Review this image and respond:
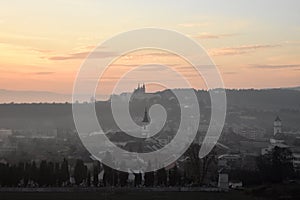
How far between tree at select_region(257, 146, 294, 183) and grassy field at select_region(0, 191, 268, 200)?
5.58m

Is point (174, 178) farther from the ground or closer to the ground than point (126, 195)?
farther from the ground

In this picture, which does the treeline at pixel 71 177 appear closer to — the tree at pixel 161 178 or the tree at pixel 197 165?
the tree at pixel 161 178

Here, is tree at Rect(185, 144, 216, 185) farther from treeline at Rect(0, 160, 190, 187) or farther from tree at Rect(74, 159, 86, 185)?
tree at Rect(74, 159, 86, 185)

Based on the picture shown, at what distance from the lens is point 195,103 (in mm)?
81938

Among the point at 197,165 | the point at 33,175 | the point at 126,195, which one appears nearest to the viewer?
the point at 126,195

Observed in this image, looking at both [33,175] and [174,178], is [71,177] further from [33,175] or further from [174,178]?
[174,178]

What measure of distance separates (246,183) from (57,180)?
388 inches

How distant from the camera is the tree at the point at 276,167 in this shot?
104 feet

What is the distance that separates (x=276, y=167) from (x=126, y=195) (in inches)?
431

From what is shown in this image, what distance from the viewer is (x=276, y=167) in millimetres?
32219

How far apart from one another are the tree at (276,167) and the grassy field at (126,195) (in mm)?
5582

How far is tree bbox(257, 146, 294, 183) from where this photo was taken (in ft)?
104

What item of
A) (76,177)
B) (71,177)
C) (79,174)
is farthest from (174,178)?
(71,177)

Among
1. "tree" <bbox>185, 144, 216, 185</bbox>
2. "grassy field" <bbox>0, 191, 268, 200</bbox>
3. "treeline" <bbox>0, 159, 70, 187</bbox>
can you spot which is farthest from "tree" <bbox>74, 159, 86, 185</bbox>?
"tree" <bbox>185, 144, 216, 185</bbox>
